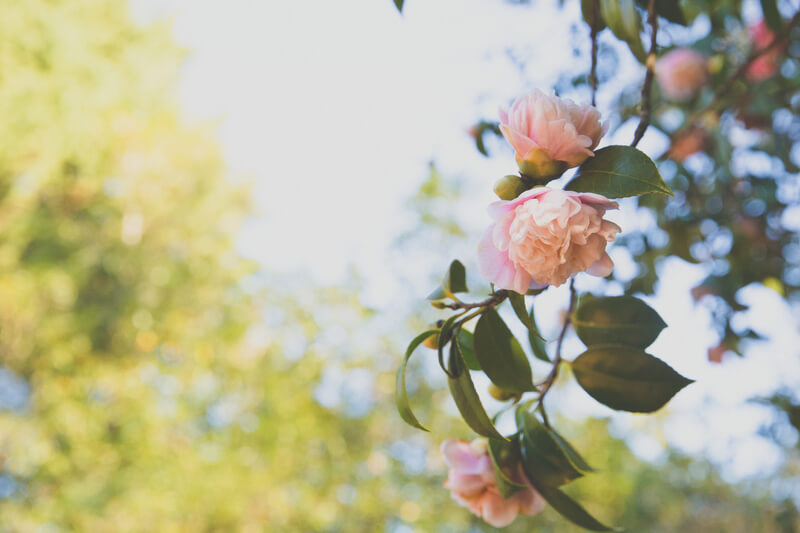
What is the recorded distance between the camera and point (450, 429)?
3.54 meters

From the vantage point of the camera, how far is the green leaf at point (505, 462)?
0.53 metres

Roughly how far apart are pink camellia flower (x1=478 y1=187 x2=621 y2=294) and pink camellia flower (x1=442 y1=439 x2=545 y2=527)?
226 mm

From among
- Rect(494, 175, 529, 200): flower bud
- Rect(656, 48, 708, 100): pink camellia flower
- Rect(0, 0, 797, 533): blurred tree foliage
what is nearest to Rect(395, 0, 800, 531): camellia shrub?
Rect(494, 175, 529, 200): flower bud

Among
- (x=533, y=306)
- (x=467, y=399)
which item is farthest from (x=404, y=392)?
(x=533, y=306)

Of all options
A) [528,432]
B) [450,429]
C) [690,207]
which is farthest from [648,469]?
[528,432]

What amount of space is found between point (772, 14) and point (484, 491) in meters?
0.73

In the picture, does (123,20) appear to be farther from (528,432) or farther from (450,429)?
(528,432)

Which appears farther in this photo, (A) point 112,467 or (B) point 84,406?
(B) point 84,406

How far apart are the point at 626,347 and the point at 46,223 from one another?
5.51m

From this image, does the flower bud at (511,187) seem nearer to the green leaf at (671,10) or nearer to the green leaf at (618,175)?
the green leaf at (618,175)

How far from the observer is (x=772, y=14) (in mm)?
847

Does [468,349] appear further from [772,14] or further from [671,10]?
[772,14]

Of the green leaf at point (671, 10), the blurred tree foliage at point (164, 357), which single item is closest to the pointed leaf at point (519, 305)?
the green leaf at point (671, 10)

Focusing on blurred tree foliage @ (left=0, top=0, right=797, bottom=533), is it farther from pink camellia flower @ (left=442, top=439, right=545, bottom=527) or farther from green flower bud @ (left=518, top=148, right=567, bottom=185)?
green flower bud @ (left=518, top=148, right=567, bottom=185)
